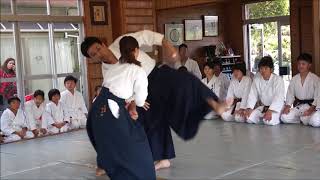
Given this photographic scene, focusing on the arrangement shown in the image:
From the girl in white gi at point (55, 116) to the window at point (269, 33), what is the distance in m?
5.06

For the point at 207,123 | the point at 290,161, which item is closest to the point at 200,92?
the point at 290,161

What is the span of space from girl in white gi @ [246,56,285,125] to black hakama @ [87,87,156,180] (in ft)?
10.6

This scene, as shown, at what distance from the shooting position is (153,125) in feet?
12.0

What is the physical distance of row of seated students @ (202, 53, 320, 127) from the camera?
18.4 feet

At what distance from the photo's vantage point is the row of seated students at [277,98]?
18.4ft

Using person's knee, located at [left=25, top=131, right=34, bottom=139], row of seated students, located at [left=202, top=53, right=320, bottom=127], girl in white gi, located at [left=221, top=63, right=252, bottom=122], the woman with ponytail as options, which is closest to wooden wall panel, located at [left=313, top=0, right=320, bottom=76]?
row of seated students, located at [left=202, top=53, right=320, bottom=127]

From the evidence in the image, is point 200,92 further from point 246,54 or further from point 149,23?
point 246,54

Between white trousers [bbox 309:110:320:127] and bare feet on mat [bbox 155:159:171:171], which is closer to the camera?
bare feet on mat [bbox 155:159:171:171]

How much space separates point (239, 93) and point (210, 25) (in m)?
3.55

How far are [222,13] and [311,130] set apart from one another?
5453 mm

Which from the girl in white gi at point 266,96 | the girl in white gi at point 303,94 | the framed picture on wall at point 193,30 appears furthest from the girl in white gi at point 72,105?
the framed picture on wall at point 193,30

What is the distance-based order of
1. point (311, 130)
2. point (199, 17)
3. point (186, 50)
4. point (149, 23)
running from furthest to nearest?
point (199, 17)
point (186, 50)
point (149, 23)
point (311, 130)

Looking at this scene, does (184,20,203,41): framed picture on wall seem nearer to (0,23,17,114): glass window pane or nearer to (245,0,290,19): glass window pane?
(245,0,290,19): glass window pane

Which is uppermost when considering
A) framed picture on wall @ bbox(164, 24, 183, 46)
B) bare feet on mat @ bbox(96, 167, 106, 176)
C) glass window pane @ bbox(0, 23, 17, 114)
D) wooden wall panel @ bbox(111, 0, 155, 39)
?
wooden wall panel @ bbox(111, 0, 155, 39)
